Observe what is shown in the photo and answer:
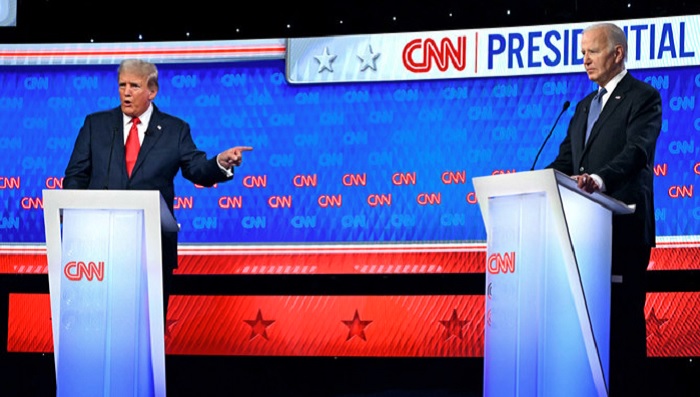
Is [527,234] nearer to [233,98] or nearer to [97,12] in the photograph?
[233,98]

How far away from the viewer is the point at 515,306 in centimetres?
319

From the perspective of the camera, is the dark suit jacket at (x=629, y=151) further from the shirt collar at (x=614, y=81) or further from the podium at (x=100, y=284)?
the podium at (x=100, y=284)

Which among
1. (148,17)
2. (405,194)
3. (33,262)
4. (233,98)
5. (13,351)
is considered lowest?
(13,351)

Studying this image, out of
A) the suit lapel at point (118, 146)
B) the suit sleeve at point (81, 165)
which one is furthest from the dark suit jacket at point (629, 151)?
the suit sleeve at point (81, 165)

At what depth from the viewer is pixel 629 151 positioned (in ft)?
11.2

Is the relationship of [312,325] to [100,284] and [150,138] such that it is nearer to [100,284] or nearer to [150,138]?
[150,138]

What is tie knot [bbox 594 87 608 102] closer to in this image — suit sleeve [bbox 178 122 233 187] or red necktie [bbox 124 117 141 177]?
suit sleeve [bbox 178 122 233 187]

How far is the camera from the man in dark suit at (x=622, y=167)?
3.36 metres

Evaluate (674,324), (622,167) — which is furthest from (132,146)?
(674,324)

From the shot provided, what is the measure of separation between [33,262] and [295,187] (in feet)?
4.61

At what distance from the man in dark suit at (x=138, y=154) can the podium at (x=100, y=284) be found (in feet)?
1.45

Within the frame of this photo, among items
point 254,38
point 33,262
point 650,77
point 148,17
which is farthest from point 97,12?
point 650,77

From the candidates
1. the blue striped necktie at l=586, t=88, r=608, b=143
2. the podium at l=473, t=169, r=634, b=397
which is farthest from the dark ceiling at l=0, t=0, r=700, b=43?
the podium at l=473, t=169, r=634, b=397

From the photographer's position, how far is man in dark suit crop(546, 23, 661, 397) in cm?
336
